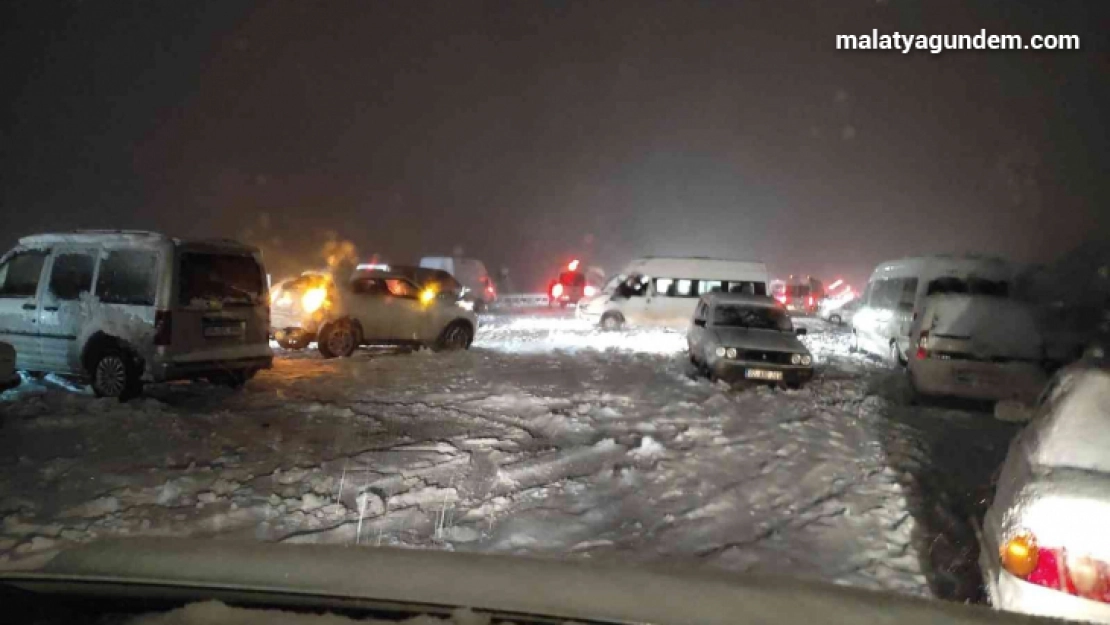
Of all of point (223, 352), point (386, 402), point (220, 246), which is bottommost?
point (386, 402)

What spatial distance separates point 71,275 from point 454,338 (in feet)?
25.8

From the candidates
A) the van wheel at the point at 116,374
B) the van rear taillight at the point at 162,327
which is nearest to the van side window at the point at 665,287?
the van rear taillight at the point at 162,327

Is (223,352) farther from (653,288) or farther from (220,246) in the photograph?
(653,288)

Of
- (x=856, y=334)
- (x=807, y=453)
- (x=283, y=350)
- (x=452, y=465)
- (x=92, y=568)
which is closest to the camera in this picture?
(x=92, y=568)

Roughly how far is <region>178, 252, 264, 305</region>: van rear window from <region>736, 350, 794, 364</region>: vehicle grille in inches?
285

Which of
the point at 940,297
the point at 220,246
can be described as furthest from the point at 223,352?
the point at 940,297

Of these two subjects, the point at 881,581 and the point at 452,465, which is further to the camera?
the point at 452,465

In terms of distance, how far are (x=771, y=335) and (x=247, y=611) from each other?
467 inches

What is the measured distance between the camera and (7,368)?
26.9 ft

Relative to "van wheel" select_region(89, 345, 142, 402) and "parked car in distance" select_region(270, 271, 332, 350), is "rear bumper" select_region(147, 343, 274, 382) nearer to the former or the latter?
"van wheel" select_region(89, 345, 142, 402)

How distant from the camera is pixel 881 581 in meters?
4.89

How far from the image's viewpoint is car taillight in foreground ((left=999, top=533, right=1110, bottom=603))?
10.2 feet

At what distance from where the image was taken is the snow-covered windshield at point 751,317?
1362cm

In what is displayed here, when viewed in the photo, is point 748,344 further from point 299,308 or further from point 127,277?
point 127,277
